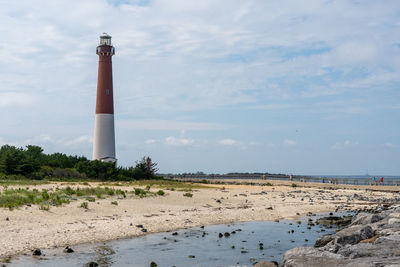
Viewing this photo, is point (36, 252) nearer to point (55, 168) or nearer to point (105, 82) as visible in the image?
point (55, 168)

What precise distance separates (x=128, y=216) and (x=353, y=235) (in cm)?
1250

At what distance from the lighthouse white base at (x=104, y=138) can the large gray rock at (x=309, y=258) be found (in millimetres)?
43102

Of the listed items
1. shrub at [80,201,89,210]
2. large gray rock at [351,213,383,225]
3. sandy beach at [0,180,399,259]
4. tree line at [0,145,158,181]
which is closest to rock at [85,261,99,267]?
sandy beach at [0,180,399,259]

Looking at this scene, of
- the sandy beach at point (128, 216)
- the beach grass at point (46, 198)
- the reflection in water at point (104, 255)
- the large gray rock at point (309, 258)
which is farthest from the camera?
the beach grass at point (46, 198)

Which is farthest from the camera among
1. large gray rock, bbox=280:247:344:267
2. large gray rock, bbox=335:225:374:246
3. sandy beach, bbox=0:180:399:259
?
sandy beach, bbox=0:180:399:259

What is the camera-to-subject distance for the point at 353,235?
567 inches

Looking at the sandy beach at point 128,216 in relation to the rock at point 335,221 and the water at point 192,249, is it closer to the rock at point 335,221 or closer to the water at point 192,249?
the water at point 192,249

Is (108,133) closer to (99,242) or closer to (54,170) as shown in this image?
(54,170)

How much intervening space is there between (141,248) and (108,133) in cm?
3655

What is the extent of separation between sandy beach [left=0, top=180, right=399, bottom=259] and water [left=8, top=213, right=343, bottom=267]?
1.11 meters

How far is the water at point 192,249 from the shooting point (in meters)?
14.1

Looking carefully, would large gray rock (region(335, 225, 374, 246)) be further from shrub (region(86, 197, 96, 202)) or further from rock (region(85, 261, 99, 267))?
shrub (region(86, 197, 96, 202))

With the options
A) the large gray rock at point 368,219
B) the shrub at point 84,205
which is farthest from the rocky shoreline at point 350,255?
the shrub at point 84,205

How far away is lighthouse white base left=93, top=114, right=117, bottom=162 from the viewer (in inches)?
2016
